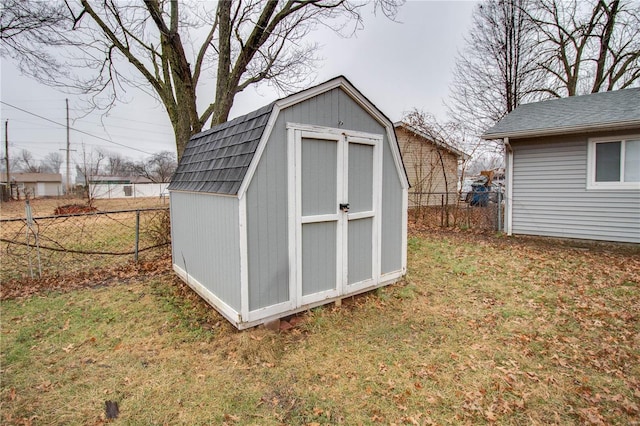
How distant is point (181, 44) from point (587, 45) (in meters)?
17.2

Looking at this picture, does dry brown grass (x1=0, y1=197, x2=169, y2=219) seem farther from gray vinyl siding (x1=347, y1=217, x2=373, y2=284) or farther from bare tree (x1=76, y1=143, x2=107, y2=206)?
gray vinyl siding (x1=347, y1=217, x2=373, y2=284)

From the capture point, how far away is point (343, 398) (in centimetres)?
238

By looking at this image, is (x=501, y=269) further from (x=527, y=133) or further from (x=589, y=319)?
(x=527, y=133)

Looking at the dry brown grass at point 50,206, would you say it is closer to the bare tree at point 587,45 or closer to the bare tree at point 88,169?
the bare tree at point 88,169

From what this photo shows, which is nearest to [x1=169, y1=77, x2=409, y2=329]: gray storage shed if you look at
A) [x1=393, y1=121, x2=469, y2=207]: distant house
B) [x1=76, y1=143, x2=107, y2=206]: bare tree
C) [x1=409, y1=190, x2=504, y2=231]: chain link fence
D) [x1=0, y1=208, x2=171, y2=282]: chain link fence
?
[x1=0, y1=208, x2=171, y2=282]: chain link fence

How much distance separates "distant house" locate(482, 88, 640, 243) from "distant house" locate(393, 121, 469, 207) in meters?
1.89

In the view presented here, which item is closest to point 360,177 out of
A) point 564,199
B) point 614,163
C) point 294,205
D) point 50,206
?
point 294,205

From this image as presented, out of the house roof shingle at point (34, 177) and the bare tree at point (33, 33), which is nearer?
the bare tree at point (33, 33)

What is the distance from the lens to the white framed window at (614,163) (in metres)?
6.55

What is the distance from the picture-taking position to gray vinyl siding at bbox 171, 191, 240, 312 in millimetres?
3182

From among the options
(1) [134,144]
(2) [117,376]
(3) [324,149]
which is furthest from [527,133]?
(1) [134,144]

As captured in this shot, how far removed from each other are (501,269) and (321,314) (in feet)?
12.6

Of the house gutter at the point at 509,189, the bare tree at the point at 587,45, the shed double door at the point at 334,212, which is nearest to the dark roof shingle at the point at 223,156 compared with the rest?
the shed double door at the point at 334,212

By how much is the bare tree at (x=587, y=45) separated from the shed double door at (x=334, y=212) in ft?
50.2
